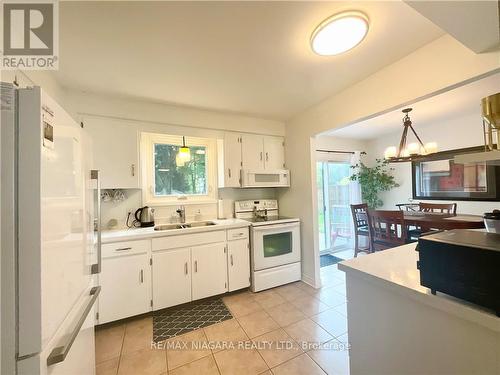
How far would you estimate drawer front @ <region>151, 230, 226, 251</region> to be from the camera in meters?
2.19

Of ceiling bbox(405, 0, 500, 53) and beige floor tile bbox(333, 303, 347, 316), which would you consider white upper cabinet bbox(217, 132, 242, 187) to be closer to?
beige floor tile bbox(333, 303, 347, 316)

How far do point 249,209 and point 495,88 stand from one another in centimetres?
319

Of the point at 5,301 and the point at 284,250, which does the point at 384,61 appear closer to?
the point at 284,250

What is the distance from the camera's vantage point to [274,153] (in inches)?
126

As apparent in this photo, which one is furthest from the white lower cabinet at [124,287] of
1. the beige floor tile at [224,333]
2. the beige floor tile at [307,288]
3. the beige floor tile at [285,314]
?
the beige floor tile at [307,288]

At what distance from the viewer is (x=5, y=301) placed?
0.65 metres

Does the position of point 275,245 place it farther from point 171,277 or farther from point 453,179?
point 453,179

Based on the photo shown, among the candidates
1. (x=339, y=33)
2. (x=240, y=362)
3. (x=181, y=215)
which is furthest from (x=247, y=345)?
(x=339, y=33)

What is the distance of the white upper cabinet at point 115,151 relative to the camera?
2.19 m

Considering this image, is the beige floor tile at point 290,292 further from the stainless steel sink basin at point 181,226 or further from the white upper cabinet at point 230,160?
the white upper cabinet at point 230,160

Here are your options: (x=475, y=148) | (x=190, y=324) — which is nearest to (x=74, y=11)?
(x=190, y=324)

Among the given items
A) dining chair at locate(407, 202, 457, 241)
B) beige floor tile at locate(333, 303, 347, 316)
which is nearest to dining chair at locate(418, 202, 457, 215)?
dining chair at locate(407, 202, 457, 241)

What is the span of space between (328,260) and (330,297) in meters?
1.35

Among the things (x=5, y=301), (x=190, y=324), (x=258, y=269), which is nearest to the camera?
(x=5, y=301)
